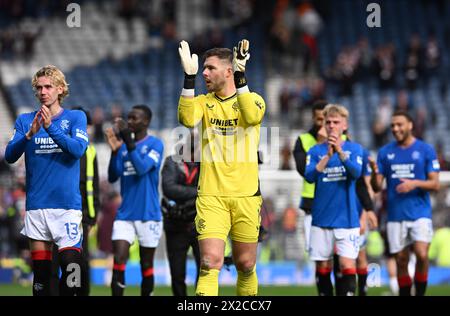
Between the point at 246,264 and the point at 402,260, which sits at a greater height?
the point at 246,264

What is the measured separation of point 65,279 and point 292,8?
24.0m

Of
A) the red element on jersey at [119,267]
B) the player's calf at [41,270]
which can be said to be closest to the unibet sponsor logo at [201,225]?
the player's calf at [41,270]

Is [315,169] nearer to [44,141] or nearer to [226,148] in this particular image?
[226,148]

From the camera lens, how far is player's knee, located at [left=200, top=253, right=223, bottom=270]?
8.73m

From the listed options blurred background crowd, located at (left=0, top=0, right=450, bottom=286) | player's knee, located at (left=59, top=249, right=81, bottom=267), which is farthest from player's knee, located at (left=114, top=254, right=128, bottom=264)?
blurred background crowd, located at (left=0, top=0, right=450, bottom=286)

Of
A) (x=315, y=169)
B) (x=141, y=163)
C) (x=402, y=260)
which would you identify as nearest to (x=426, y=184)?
(x=402, y=260)

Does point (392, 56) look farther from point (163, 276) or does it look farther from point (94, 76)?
point (163, 276)

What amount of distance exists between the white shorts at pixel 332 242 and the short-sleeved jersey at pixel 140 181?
6.59ft

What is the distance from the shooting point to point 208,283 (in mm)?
8688

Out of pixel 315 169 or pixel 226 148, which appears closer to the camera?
pixel 226 148

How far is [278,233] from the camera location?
20766 mm

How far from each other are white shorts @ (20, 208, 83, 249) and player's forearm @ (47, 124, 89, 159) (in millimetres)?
559

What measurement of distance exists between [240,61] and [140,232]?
14.1 feet
